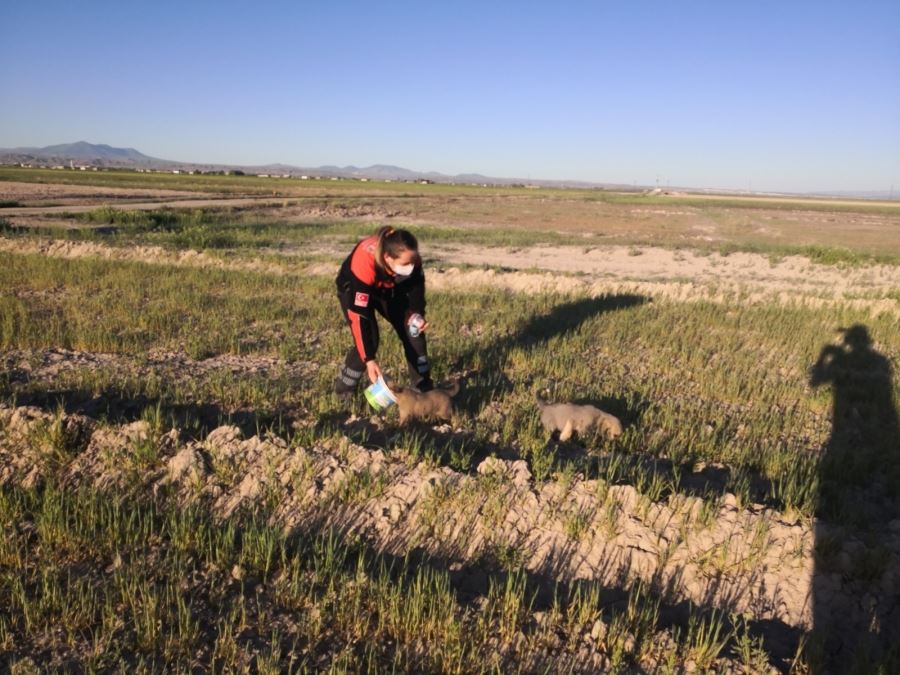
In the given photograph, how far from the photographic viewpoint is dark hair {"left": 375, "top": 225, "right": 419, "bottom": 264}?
16.3 feet

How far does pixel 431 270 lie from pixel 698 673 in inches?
520

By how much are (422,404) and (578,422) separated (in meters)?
1.38

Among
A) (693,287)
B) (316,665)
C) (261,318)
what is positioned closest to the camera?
(316,665)

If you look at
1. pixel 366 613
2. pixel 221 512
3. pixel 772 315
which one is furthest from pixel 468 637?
pixel 772 315

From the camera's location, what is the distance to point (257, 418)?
5.30 metres

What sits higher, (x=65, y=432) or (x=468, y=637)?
(x=65, y=432)

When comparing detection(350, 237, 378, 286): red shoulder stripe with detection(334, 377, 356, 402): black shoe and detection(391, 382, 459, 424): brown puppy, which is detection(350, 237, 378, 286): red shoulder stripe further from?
detection(334, 377, 356, 402): black shoe

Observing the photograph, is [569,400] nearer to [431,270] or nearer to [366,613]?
[366,613]

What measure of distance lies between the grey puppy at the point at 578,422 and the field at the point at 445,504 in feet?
0.40

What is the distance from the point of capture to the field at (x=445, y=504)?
3049 millimetres

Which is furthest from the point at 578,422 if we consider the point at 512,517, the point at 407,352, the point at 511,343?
the point at 511,343

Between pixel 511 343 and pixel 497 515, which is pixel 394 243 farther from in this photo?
pixel 511 343

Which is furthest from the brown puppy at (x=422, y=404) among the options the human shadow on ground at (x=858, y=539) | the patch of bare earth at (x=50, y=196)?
the patch of bare earth at (x=50, y=196)

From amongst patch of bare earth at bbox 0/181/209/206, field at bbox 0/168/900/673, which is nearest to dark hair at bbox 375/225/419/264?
field at bbox 0/168/900/673
